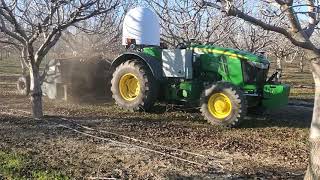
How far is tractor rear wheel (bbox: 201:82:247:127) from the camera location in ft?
33.2

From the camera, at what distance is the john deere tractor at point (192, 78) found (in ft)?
34.7

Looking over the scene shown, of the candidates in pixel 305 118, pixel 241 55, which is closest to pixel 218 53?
pixel 241 55

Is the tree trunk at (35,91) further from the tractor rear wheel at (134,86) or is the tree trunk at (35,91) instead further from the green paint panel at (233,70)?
the green paint panel at (233,70)

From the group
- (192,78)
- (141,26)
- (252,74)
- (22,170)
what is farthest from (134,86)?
(22,170)

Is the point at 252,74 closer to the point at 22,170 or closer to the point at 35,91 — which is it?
the point at 35,91

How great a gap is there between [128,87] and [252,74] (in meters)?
3.47

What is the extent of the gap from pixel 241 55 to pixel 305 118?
2.58 metres

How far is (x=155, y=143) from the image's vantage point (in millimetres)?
8594

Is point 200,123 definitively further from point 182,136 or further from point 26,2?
point 26,2

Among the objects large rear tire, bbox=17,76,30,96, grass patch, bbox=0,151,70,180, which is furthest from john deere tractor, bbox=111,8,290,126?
grass patch, bbox=0,151,70,180

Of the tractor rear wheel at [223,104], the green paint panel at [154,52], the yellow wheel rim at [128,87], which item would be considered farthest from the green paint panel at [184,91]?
the yellow wheel rim at [128,87]

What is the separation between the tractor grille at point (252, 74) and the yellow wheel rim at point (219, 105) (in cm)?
96

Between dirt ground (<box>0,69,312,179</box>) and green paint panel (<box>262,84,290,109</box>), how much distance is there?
1.72 ft

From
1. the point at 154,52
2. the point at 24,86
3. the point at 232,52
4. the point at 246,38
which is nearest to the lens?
the point at 232,52
